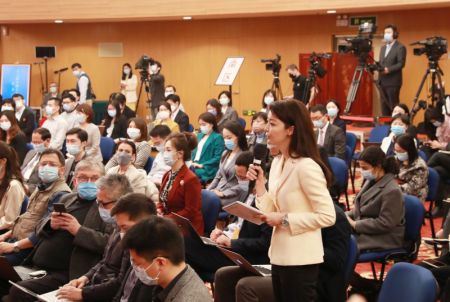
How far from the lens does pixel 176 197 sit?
591cm

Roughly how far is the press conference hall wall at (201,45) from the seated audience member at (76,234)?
10.8 metres

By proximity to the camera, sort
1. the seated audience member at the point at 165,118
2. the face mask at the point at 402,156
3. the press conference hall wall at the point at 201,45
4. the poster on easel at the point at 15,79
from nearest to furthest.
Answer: the face mask at the point at 402,156, the seated audience member at the point at 165,118, the press conference hall wall at the point at 201,45, the poster on easel at the point at 15,79

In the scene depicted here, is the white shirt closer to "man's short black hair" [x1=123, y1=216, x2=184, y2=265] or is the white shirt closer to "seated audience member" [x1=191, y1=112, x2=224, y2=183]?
"seated audience member" [x1=191, y1=112, x2=224, y2=183]

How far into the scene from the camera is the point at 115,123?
1170 cm

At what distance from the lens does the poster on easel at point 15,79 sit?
18.8 meters

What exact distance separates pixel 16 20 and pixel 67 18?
151 centimetres

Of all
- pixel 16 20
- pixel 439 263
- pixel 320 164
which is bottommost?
pixel 439 263

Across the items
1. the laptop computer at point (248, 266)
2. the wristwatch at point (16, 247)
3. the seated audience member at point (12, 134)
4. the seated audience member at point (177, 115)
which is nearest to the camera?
the laptop computer at point (248, 266)

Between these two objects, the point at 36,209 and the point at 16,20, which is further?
the point at 16,20

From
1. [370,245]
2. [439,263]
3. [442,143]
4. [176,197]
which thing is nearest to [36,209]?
[176,197]

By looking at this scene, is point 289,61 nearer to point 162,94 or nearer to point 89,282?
point 162,94

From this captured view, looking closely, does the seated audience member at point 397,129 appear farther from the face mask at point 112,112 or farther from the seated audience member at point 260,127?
the face mask at point 112,112

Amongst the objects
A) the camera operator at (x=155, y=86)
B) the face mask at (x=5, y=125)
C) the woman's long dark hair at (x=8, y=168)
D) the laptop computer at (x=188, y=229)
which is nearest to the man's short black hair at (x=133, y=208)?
the laptop computer at (x=188, y=229)

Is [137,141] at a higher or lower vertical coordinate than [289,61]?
lower
